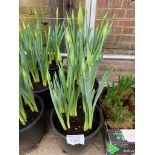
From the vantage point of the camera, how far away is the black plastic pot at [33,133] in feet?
4.18

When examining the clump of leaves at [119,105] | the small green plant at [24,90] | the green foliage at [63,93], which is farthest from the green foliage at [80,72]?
the clump of leaves at [119,105]

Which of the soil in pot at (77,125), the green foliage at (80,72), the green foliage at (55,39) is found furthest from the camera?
the green foliage at (55,39)

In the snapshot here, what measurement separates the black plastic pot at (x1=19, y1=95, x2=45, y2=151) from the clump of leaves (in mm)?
427

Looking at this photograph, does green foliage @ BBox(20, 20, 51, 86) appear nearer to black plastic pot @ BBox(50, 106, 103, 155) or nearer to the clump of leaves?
black plastic pot @ BBox(50, 106, 103, 155)

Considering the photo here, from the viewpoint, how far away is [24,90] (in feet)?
3.90

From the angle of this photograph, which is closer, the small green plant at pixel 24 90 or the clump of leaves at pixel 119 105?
the small green plant at pixel 24 90

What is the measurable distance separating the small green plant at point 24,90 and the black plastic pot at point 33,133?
0.05 m

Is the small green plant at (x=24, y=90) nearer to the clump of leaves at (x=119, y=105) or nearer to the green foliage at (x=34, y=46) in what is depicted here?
the green foliage at (x=34, y=46)

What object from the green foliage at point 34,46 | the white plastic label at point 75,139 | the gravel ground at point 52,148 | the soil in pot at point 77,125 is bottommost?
the gravel ground at point 52,148

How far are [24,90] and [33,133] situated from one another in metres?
0.31

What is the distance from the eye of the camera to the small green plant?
1132mm

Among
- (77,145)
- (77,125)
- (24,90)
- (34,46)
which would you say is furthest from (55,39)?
(77,145)
